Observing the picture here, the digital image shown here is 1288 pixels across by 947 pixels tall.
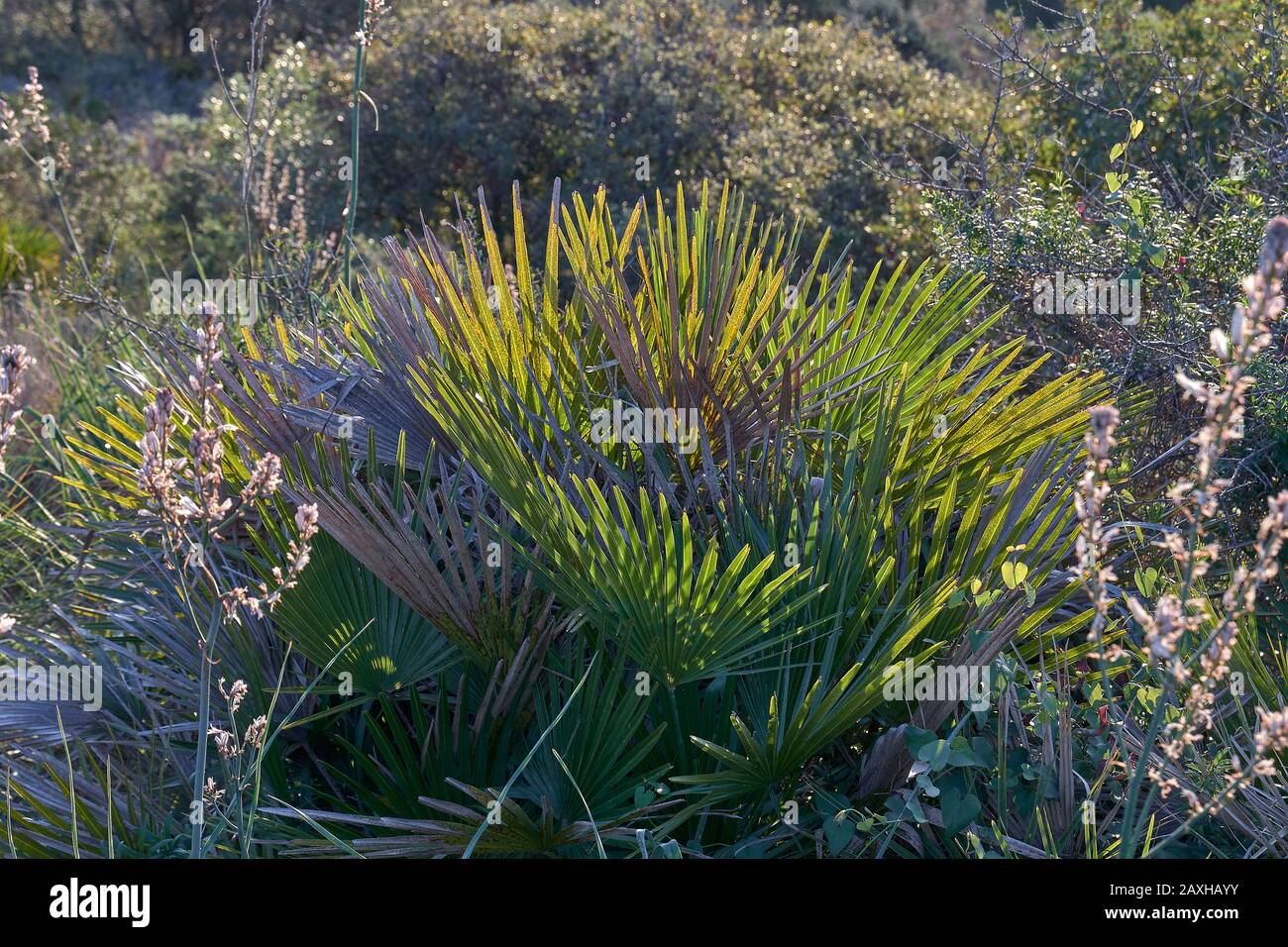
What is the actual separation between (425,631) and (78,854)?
768 mm

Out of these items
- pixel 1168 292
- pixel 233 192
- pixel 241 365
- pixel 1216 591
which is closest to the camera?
pixel 241 365

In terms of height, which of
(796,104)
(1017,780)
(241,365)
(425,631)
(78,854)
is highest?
(796,104)

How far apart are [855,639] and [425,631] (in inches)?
35.3

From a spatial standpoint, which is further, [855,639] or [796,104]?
[796,104]

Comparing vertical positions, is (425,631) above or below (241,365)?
below

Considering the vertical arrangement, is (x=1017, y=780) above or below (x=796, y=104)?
below

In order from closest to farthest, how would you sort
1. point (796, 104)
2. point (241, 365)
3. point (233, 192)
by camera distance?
point (241, 365)
point (796, 104)
point (233, 192)

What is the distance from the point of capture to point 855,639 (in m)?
2.44

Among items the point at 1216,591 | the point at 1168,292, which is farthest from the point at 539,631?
the point at 1168,292
